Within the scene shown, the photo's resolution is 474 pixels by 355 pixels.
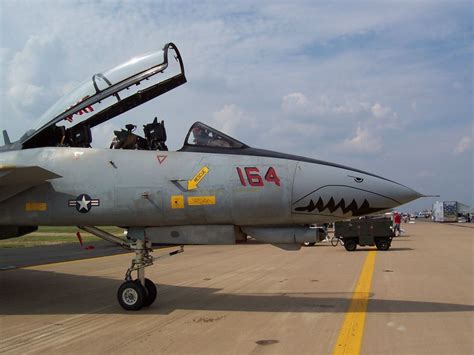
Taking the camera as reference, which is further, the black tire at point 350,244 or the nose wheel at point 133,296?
the black tire at point 350,244

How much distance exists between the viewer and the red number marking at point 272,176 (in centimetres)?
634

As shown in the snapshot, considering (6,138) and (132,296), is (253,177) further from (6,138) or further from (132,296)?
(6,138)

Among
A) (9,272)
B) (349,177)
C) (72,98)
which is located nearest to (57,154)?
(72,98)

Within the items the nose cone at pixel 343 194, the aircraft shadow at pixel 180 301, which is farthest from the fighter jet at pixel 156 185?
the aircraft shadow at pixel 180 301

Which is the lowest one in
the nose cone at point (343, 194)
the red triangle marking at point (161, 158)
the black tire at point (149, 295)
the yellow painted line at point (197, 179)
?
the black tire at point (149, 295)

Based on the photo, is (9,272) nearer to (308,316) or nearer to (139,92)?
(139,92)

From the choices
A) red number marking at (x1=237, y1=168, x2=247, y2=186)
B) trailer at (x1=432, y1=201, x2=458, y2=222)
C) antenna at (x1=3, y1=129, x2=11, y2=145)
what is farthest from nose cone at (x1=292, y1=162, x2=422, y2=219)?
trailer at (x1=432, y1=201, x2=458, y2=222)

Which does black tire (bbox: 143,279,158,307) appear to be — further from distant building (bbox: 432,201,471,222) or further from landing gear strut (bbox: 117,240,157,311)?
distant building (bbox: 432,201,471,222)

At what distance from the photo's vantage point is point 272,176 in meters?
6.38

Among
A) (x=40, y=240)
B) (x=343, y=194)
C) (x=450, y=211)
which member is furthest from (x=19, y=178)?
(x=450, y=211)

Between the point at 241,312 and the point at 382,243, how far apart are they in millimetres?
13838

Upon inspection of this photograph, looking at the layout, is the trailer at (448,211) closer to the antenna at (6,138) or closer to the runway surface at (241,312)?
the runway surface at (241,312)


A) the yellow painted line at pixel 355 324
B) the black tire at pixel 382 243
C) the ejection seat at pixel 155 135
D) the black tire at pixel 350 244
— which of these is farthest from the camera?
the black tire at pixel 350 244

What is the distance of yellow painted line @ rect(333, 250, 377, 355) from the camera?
480 cm
